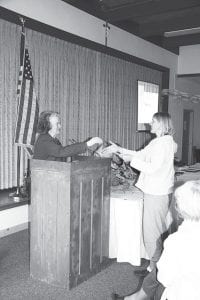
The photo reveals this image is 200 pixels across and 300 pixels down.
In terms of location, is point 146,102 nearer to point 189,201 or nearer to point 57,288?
point 57,288

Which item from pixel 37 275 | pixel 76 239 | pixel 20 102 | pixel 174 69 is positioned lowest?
pixel 37 275

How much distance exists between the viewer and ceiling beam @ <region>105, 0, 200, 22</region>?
5004 mm

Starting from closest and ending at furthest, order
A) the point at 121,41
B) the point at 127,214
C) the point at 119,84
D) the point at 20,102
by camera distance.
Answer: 1. the point at 127,214
2. the point at 20,102
3. the point at 121,41
4. the point at 119,84

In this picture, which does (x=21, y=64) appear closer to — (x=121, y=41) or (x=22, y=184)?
(x=22, y=184)

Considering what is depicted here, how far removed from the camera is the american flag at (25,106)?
169 inches

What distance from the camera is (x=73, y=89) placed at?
544 centimetres

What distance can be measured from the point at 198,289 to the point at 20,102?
3.26 meters

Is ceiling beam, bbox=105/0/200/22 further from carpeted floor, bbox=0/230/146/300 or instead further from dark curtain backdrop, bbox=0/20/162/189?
carpeted floor, bbox=0/230/146/300

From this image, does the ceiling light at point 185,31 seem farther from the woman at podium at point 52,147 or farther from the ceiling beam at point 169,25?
the woman at podium at point 52,147

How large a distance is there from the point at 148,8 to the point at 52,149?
3308 mm

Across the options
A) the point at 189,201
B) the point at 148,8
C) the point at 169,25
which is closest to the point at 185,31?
the point at 169,25

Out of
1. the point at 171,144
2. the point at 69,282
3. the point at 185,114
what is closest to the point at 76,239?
the point at 69,282

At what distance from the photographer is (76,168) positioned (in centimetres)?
266

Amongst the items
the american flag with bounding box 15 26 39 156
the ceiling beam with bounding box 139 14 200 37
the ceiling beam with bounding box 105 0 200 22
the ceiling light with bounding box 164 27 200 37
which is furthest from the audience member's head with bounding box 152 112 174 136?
the ceiling light with bounding box 164 27 200 37
